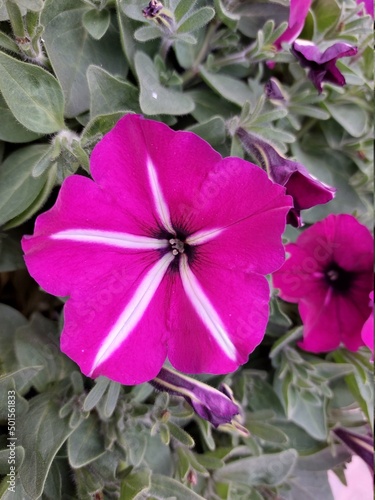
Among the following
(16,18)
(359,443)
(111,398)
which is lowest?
(359,443)

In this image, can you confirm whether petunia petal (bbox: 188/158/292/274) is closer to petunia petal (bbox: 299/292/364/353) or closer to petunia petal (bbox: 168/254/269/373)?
petunia petal (bbox: 168/254/269/373)

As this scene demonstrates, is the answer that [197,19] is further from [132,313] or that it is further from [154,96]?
[132,313]

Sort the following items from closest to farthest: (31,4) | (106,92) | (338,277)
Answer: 1. (31,4)
2. (106,92)
3. (338,277)

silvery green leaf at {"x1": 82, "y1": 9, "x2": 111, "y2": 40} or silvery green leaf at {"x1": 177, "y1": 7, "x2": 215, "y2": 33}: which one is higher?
silvery green leaf at {"x1": 82, "y1": 9, "x2": 111, "y2": 40}

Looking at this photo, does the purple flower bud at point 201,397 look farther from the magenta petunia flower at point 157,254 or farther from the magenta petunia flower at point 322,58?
the magenta petunia flower at point 322,58

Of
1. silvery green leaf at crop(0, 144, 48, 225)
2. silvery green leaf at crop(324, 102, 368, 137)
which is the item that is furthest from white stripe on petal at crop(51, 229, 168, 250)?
silvery green leaf at crop(324, 102, 368, 137)

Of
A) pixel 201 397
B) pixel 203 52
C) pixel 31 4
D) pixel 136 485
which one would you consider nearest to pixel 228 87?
pixel 203 52

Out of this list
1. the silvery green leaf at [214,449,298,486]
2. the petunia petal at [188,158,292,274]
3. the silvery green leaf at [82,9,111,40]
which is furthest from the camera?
the silvery green leaf at [214,449,298,486]

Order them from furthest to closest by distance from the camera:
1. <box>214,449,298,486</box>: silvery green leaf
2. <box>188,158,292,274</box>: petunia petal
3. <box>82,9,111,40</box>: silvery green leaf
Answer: <box>214,449,298,486</box>: silvery green leaf
<box>82,9,111,40</box>: silvery green leaf
<box>188,158,292,274</box>: petunia petal
